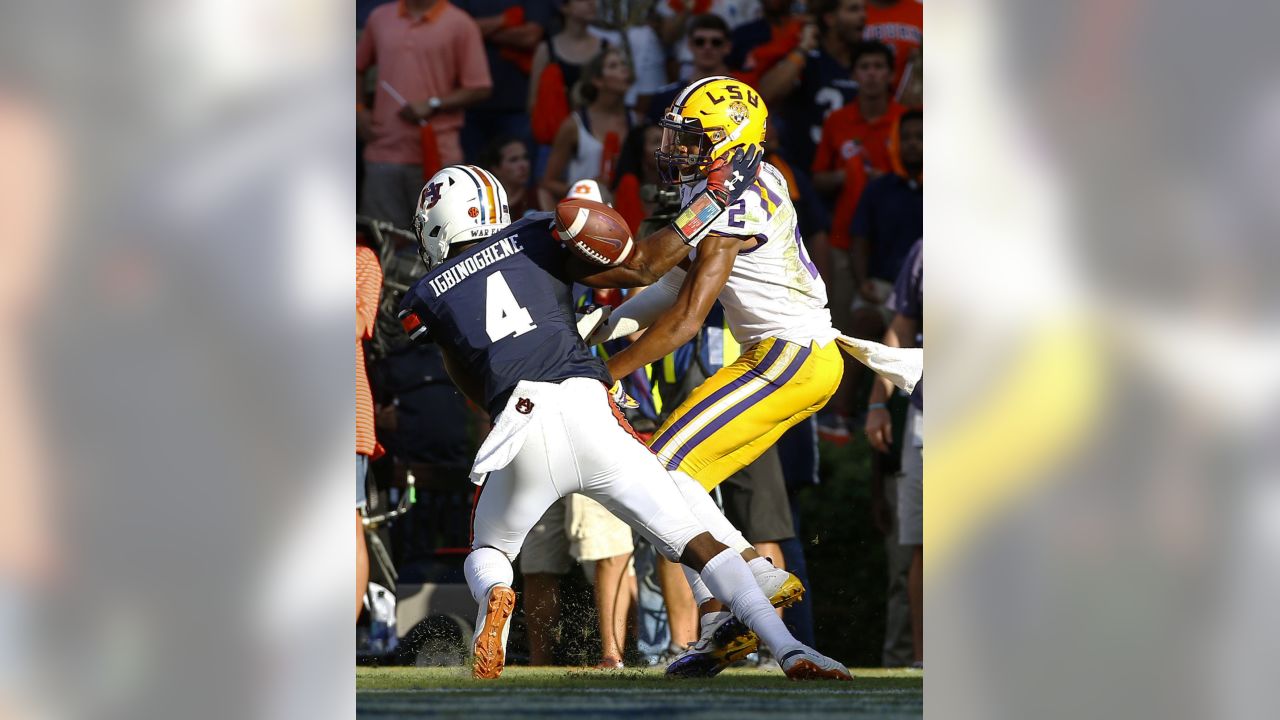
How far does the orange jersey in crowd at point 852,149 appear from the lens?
9.84m

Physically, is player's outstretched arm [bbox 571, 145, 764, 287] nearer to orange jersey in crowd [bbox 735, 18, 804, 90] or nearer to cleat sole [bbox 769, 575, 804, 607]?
cleat sole [bbox 769, 575, 804, 607]

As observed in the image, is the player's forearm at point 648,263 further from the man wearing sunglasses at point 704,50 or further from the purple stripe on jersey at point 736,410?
the man wearing sunglasses at point 704,50

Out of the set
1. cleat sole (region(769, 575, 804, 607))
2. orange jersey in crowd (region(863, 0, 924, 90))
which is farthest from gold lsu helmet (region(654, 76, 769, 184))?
orange jersey in crowd (region(863, 0, 924, 90))

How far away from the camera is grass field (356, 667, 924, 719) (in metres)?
5.09

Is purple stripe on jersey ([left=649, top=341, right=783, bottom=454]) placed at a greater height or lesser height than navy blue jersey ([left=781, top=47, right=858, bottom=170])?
lesser

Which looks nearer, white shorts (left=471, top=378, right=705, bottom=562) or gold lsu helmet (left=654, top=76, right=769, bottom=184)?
white shorts (left=471, top=378, right=705, bottom=562)

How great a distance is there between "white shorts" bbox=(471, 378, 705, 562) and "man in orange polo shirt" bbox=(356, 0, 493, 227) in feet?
12.7

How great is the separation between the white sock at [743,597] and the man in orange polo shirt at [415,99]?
4.20 meters

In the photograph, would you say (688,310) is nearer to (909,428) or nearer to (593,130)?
(909,428)

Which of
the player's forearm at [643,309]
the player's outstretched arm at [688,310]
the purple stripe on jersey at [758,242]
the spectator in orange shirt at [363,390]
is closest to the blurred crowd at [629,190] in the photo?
the spectator in orange shirt at [363,390]
